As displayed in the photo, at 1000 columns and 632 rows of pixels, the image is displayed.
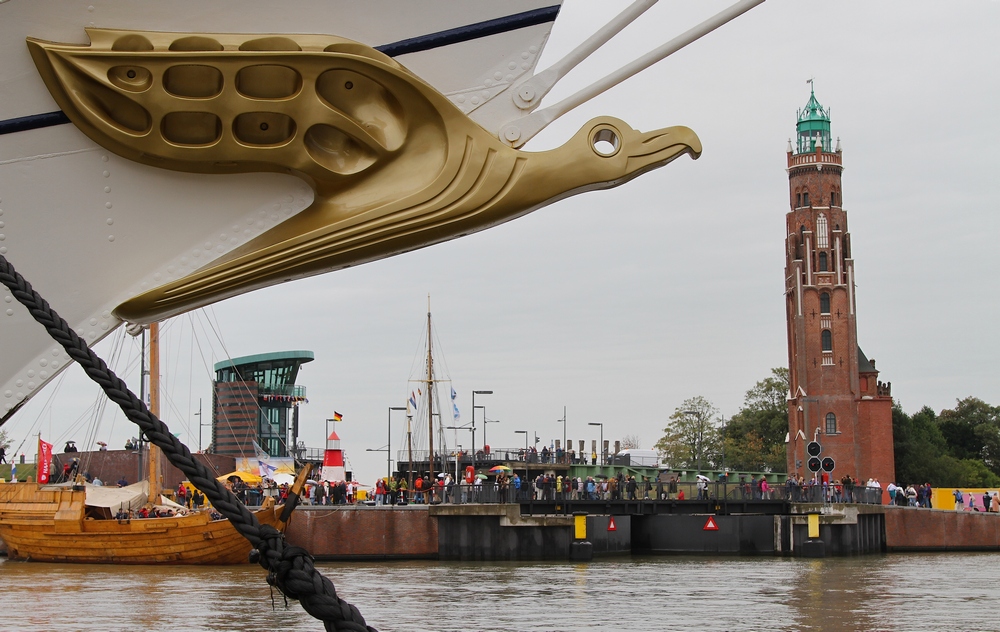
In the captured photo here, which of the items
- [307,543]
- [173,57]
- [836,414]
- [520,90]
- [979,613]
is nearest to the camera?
[173,57]

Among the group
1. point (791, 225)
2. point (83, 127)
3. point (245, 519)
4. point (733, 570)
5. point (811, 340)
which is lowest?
point (733, 570)

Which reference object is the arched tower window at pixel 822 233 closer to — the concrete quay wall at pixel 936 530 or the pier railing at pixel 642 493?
the concrete quay wall at pixel 936 530

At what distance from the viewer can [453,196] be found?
14.1 feet

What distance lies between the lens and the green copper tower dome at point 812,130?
72600 mm

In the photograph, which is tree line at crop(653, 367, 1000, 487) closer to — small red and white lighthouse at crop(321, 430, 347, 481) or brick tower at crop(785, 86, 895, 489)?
brick tower at crop(785, 86, 895, 489)

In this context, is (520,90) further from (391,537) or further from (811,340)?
(811,340)

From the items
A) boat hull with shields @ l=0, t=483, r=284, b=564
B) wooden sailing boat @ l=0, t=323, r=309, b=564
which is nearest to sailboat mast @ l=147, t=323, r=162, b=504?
wooden sailing boat @ l=0, t=323, r=309, b=564

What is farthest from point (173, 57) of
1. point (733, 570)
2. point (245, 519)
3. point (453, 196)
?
point (733, 570)

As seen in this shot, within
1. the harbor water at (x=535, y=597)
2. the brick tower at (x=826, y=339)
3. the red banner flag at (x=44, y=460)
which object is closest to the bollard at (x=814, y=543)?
the harbor water at (x=535, y=597)

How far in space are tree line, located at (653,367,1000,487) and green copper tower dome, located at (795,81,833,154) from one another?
53.2 feet

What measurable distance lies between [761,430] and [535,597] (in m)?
62.7

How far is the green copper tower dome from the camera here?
7260 cm

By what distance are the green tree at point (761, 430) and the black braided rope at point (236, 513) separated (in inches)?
3028

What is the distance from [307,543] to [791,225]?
46.2m
